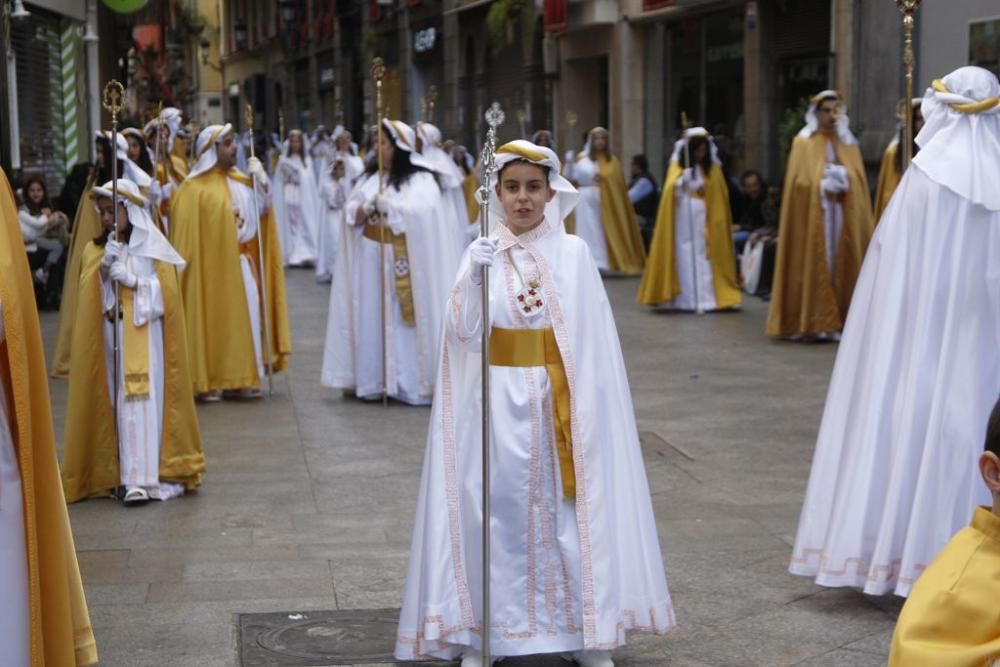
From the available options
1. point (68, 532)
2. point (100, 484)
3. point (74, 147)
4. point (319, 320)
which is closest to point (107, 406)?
point (100, 484)

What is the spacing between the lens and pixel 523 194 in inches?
220

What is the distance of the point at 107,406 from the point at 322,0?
40206mm

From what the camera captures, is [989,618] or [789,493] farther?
[789,493]

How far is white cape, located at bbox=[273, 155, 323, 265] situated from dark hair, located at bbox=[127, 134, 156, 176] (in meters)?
12.4

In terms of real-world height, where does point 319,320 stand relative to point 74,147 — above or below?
below

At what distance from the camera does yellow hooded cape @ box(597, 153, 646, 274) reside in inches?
835

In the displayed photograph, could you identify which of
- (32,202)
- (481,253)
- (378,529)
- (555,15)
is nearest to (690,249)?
(32,202)

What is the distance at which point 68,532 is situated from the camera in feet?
15.2

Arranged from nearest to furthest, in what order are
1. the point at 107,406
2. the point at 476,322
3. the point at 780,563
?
the point at 476,322 < the point at 780,563 < the point at 107,406

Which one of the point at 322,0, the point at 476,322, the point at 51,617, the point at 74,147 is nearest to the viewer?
the point at 51,617

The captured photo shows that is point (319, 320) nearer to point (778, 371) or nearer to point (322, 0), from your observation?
point (778, 371)

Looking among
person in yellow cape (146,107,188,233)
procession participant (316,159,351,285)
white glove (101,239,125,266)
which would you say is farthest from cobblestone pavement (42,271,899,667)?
procession participant (316,159,351,285)

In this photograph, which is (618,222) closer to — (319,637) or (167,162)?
(167,162)

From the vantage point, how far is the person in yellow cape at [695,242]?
17453 mm
